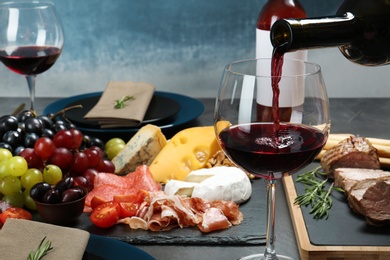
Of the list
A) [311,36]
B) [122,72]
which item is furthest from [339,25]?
[122,72]

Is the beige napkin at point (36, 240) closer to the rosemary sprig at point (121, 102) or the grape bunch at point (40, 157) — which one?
the grape bunch at point (40, 157)

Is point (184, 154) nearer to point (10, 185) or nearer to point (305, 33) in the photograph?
point (10, 185)

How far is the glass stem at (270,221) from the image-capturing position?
3.67ft

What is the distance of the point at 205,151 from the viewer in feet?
5.26

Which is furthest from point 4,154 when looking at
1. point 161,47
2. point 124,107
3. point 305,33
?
point 161,47

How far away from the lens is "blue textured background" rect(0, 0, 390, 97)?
8.38 feet

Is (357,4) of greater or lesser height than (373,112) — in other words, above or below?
above

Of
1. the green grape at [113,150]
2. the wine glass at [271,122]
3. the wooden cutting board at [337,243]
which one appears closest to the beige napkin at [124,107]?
the green grape at [113,150]

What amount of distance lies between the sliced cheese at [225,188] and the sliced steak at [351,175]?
0.18 m

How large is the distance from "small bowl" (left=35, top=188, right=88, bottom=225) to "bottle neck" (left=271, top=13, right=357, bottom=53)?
19.9 inches

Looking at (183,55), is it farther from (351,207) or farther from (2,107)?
(351,207)

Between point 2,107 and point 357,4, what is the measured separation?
1.37 meters

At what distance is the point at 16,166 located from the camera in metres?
1.39

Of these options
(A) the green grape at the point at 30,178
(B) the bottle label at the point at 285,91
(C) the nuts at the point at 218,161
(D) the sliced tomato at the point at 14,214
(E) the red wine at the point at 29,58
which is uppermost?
(B) the bottle label at the point at 285,91
